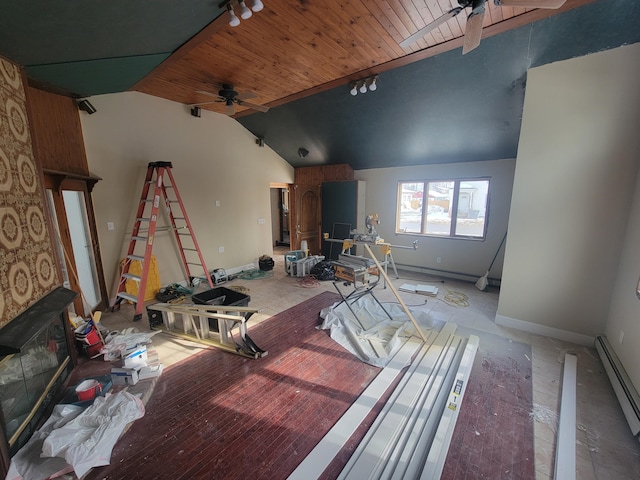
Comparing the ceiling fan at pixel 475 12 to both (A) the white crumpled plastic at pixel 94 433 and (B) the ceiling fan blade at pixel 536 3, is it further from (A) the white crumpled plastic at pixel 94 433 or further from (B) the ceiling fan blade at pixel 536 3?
(A) the white crumpled plastic at pixel 94 433

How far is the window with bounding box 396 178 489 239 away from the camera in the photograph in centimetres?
491

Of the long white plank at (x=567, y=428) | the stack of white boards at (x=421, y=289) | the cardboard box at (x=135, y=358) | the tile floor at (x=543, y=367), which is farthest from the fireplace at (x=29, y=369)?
the stack of white boards at (x=421, y=289)

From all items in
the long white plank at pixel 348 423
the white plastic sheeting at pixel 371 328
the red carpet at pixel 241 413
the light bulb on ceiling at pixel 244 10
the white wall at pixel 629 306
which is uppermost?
the light bulb on ceiling at pixel 244 10

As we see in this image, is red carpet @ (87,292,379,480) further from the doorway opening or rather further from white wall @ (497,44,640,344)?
the doorway opening

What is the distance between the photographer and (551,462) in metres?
1.58

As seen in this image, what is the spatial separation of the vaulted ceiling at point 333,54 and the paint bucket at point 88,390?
8.15ft

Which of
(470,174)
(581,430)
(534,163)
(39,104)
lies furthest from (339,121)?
(581,430)

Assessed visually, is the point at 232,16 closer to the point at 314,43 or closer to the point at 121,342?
the point at 314,43

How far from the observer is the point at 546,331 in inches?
119

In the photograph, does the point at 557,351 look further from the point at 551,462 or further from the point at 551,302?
the point at 551,462

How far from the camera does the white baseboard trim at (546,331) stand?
2.83m

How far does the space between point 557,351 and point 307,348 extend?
2.72 meters

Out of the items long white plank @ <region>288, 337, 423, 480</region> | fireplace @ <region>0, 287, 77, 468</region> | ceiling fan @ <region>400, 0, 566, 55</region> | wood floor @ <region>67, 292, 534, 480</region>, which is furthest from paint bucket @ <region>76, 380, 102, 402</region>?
ceiling fan @ <region>400, 0, 566, 55</region>

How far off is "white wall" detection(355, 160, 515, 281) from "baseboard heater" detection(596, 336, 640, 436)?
2346 millimetres
